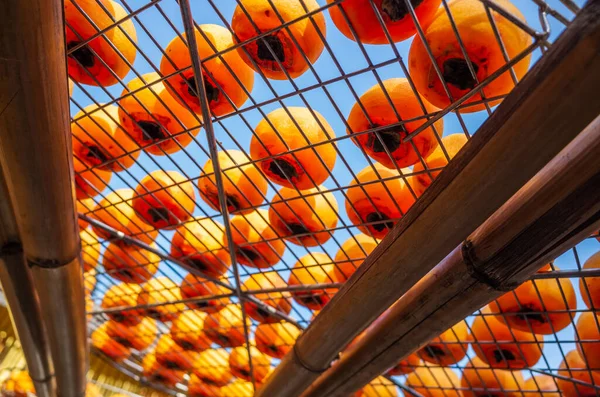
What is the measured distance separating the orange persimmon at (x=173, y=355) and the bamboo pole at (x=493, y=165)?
4.92 feet

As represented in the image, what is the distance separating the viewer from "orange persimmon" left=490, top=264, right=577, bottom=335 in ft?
3.47

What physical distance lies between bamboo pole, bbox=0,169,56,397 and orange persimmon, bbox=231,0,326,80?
0.54 meters

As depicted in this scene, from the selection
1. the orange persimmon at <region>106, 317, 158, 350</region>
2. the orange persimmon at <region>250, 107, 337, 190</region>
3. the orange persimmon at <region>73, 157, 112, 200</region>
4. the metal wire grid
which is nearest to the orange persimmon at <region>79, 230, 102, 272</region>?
the metal wire grid

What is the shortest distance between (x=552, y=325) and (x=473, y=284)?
66 cm

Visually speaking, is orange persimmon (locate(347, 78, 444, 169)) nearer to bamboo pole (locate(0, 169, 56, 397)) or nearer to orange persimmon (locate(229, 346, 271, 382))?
bamboo pole (locate(0, 169, 56, 397))

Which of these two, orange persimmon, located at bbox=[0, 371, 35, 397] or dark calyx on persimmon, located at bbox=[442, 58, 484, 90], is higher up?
dark calyx on persimmon, located at bbox=[442, 58, 484, 90]

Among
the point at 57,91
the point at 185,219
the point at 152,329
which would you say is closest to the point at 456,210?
the point at 57,91

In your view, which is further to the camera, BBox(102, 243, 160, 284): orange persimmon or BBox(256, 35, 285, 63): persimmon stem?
BBox(102, 243, 160, 284): orange persimmon

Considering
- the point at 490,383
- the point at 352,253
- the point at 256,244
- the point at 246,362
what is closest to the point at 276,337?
the point at 246,362

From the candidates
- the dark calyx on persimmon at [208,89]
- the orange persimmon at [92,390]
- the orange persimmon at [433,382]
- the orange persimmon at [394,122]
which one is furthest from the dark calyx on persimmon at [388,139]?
the orange persimmon at [92,390]

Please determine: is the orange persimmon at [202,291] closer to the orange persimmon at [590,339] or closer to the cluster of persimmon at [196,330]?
the cluster of persimmon at [196,330]

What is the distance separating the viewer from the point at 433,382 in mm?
1637

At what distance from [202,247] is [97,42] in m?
0.68

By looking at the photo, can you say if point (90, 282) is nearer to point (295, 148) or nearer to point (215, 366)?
point (215, 366)
